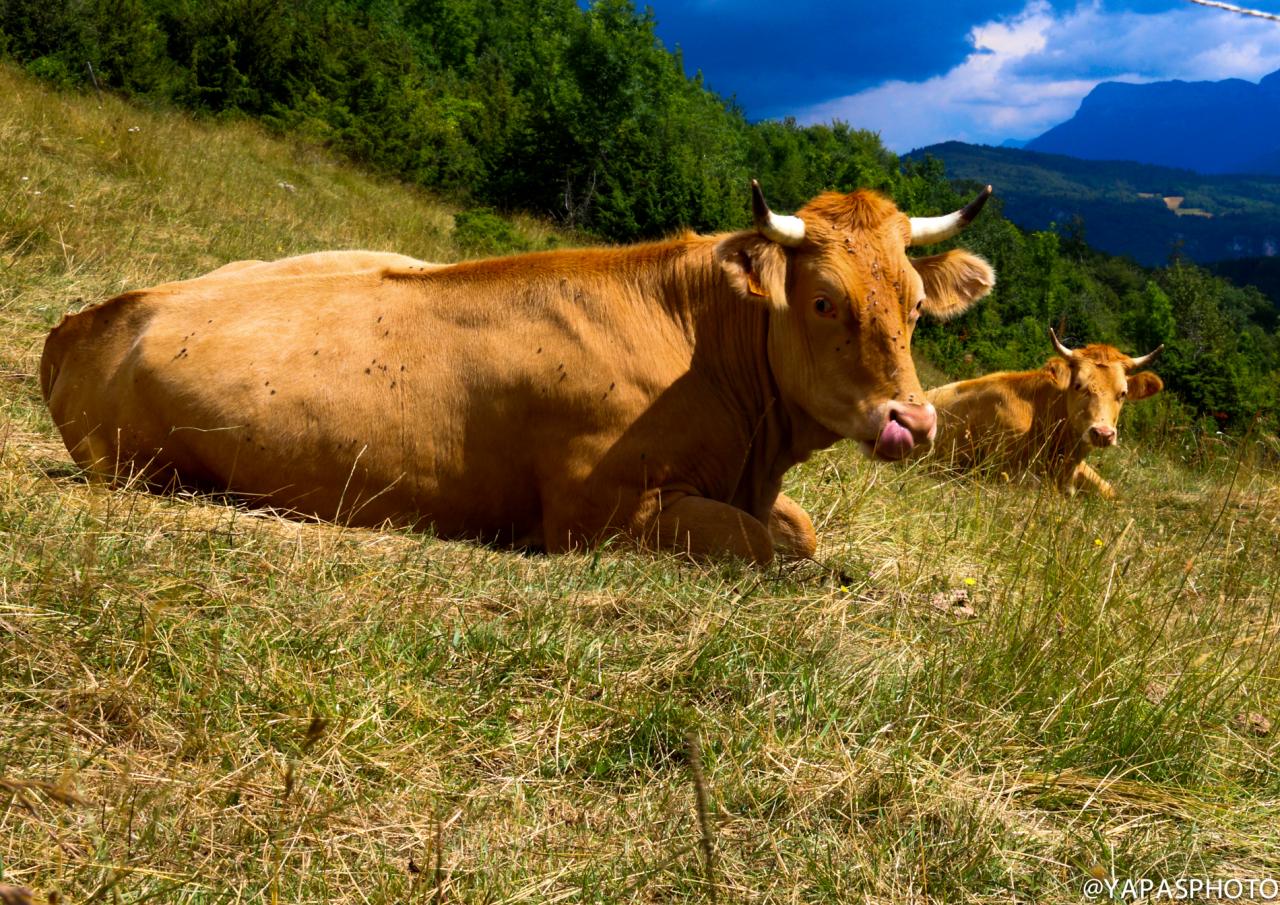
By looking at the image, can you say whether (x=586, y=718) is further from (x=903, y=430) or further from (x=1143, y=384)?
(x=1143, y=384)

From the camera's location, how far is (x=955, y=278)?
6.75 m

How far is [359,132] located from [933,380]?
18800 mm

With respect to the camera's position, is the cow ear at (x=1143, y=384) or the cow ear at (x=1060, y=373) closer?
the cow ear at (x=1060, y=373)

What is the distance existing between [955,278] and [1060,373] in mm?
7664

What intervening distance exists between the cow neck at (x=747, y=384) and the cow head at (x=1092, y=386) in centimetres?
789

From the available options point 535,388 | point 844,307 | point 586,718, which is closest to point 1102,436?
point 844,307

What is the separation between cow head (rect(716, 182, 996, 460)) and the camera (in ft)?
18.6

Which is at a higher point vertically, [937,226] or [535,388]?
[937,226]

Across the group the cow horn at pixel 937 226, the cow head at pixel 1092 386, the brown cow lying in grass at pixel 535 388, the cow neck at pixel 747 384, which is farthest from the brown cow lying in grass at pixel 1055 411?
the brown cow lying in grass at pixel 535 388

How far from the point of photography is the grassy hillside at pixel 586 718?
9.73 feet

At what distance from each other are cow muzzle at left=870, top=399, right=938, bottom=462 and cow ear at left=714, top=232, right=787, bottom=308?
87cm

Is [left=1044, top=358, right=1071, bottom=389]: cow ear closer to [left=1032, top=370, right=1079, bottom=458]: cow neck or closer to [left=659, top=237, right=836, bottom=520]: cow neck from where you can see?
[left=1032, top=370, right=1079, bottom=458]: cow neck

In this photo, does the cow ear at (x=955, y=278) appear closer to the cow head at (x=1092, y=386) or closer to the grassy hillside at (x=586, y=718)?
the grassy hillside at (x=586, y=718)

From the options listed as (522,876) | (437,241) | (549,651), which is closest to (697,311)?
(549,651)
